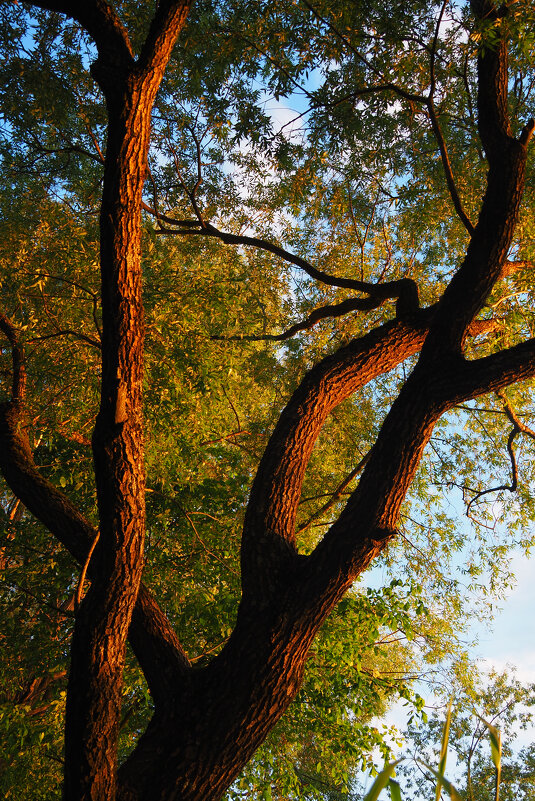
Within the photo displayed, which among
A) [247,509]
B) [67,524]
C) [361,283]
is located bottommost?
[67,524]

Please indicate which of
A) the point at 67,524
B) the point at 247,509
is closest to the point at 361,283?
the point at 247,509

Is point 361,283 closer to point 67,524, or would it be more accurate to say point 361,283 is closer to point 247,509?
point 247,509

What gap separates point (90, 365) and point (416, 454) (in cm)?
338

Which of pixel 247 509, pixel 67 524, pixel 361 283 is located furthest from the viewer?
pixel 361 283

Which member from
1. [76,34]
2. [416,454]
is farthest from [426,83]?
[416,454]

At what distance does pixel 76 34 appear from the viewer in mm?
6035

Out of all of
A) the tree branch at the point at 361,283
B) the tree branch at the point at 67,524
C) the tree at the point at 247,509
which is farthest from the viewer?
the tree branch at the point at 361,283

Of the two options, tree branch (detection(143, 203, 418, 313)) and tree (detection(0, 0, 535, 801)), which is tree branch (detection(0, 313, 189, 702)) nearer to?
tree (detection(0, 0, 535, 801))

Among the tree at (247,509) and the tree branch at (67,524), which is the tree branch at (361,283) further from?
the tree branch at (67,524)

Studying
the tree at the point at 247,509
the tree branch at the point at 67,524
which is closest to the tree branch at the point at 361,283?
the tree at the point at 247,509

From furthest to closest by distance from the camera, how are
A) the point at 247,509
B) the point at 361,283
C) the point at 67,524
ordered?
the point at 361,283
the point at 67,524
the point at 247,509

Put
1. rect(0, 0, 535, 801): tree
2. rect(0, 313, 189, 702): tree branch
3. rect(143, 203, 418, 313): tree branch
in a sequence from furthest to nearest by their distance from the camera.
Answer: rect(143, 203, 418, 313): tree branch, rect(0, 313, 189, 702): tree branch, rect(0, 0, 535, 801): tree

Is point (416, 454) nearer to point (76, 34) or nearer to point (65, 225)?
point (65, 225)

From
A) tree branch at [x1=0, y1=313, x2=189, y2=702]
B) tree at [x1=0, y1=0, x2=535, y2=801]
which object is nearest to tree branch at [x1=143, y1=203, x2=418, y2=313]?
tree at [x1=0, y1=0, x2=535, y2=801]
